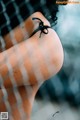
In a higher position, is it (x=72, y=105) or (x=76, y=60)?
(x=76, y=60)

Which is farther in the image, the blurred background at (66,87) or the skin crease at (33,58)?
the blurred background at (66,87)

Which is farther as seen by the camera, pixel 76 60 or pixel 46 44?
pixel 76 60

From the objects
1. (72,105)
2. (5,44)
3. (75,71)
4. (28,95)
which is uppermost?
(5,44)

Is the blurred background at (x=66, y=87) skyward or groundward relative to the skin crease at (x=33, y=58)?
groundward

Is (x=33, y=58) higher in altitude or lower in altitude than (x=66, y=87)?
higher

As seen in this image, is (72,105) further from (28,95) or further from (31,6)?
(31,6)

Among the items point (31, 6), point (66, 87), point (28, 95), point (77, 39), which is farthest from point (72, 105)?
point (31, 6)

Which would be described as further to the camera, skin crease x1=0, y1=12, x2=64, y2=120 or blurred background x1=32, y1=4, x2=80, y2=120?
blurred background x1=32, y1=4, x2=80, y2=120

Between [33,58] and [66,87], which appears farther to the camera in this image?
[66,87]
